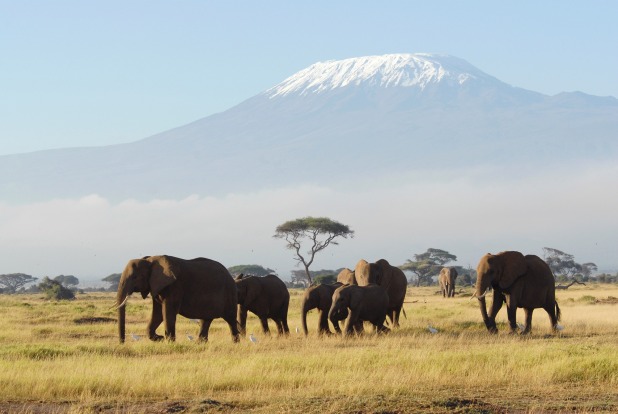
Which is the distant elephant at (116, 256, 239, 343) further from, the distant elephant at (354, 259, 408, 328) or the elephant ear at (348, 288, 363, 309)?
the distant elephant at (354, 259, 408, 328)

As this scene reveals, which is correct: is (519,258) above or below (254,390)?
above

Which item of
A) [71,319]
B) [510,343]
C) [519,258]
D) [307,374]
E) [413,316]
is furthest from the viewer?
[413,316]

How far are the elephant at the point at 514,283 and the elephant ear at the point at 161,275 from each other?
8.88 metres

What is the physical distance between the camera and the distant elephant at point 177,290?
80.4 feet

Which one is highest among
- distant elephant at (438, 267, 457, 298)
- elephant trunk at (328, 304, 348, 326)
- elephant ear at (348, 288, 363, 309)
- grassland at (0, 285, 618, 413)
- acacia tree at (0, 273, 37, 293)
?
acacia tree at (0, 273, 37, 293)

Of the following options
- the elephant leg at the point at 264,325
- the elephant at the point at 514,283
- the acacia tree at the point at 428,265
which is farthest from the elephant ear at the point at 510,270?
the acacia tree at the point at 428,265

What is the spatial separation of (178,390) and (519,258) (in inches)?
589

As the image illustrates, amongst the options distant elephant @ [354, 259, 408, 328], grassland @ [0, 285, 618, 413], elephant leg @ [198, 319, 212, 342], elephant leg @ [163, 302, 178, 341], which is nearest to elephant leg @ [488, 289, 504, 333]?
grassland @ [0, 285, 618, 413]

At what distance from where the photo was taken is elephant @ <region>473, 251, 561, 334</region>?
28.3 metres

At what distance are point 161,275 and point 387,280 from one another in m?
9.64

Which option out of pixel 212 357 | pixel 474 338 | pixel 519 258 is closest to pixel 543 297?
pixel 519 258

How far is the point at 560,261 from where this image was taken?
135 meters

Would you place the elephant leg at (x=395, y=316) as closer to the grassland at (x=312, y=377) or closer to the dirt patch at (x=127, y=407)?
the grassland at (x=312, y=377)

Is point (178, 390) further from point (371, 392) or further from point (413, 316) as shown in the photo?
point (413, 316)
